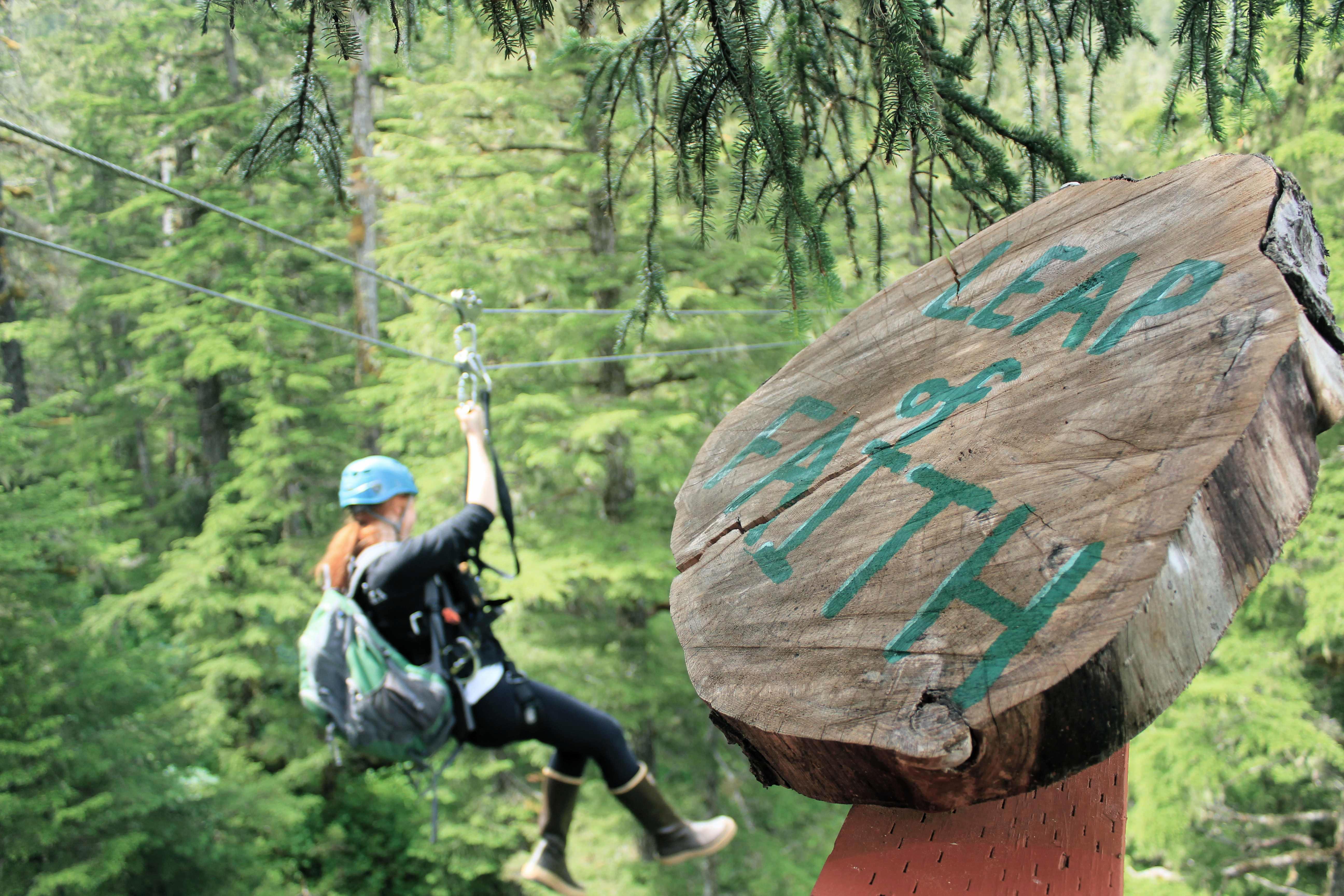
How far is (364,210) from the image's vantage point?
11828 mm

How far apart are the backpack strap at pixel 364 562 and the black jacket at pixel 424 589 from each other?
0.6 inches

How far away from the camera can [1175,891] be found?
7324 mm

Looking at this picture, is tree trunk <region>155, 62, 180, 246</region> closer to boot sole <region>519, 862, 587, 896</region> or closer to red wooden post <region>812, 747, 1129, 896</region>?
boot sole <region>519, 862, 587, 896</region>

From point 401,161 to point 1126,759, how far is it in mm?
7491

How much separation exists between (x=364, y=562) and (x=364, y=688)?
46cm

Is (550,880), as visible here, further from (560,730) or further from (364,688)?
(364,688)

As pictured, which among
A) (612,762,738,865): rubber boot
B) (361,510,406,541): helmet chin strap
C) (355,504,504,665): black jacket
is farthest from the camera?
(612,762,738,865): rubber boot

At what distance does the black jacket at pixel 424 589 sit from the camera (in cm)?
300

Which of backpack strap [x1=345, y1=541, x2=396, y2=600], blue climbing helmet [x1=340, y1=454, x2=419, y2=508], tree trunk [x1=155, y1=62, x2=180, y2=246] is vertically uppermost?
tree trunk [x1=155, y1=62, x2=180, y2=246]

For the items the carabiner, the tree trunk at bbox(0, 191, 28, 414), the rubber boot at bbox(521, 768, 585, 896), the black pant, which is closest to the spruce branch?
the carabiner

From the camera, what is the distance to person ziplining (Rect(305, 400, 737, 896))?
9.98 feet

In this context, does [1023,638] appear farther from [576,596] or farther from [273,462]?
[273,462]

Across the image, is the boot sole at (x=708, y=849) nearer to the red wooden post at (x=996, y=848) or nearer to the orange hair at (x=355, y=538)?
the orange hair at (x=355, y=538)

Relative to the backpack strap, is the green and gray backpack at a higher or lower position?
lower
